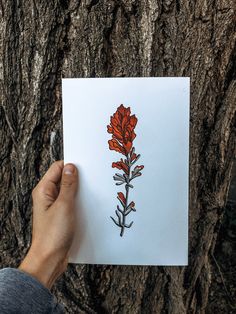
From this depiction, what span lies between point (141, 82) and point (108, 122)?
0.37ft

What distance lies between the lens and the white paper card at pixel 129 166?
778 mm

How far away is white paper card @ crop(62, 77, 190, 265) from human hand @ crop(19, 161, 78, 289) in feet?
0.10

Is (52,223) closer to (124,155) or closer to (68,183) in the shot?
(68,183)

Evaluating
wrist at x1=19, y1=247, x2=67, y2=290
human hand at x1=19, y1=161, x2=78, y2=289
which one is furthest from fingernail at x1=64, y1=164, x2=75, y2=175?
wrist at x1=19, y1=247, x2=67, y2=290

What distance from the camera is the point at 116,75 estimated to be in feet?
2.57

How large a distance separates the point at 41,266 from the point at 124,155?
29 centimetres

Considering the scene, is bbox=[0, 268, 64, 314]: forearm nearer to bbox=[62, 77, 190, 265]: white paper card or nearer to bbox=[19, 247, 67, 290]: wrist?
bbox=[19, 247, 67, 290]: wrist

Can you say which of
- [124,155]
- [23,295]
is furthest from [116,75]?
[23,295]

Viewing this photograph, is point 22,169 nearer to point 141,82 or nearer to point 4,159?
point 4,159

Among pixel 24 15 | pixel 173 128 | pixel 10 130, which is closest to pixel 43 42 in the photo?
pixel 24 15

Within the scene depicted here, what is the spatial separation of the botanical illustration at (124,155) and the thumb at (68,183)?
→ 90mm

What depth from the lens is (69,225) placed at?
774 millimetres

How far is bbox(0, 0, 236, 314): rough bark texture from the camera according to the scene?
2.52 feet

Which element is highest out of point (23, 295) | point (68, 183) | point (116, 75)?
point (116, 75)
